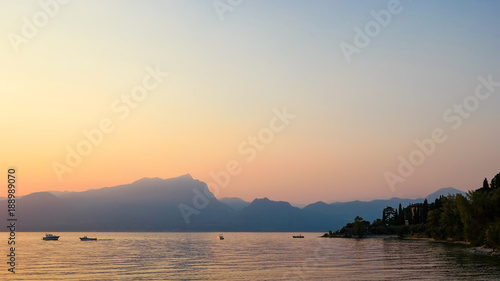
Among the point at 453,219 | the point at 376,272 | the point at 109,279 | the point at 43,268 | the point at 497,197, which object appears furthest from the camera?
the point at 453,219

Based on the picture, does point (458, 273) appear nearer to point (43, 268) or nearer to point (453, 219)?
point (43, 268)

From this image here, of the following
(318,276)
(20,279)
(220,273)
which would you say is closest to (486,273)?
(318,276)

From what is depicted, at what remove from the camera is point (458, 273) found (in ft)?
206

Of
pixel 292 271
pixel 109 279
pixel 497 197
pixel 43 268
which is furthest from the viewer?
pixel 497 197

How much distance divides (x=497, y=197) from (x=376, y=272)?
5696cm

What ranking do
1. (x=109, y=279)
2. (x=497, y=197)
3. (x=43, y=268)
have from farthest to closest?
(x=497, y=197) < (x=43, y=268) < (x=109, y=279)

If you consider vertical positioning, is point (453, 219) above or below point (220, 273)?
above

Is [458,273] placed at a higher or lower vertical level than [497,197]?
lower

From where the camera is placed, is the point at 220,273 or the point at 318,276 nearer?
the point at 318,276

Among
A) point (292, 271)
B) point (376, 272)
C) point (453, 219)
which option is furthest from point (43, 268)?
point (453, 219)

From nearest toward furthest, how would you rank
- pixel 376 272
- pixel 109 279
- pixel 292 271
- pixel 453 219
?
pixel 109 279, pixel 376 272, pixel 292 271, pixel 453 219

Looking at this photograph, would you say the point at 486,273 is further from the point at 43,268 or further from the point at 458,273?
the point at 43,268

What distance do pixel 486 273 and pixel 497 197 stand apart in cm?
5085

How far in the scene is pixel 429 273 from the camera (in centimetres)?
6297
